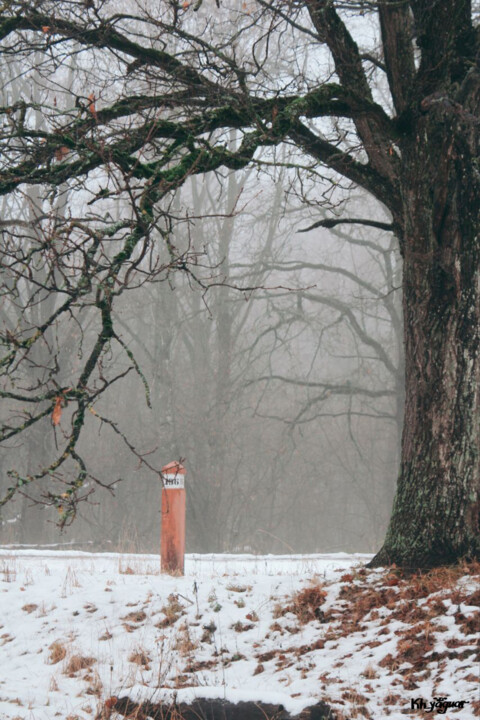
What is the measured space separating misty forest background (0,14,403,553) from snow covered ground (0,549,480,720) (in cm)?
1171

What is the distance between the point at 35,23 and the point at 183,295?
55.5ft

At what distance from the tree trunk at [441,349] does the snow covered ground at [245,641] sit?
48 centimetres

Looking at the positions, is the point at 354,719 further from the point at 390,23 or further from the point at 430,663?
the point at 390,23

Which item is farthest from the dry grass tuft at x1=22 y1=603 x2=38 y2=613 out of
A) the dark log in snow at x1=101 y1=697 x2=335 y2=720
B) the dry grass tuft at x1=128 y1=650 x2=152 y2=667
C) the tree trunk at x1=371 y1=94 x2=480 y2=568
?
the tree trunk at x1=371 y1=94 x2=480 y2=568

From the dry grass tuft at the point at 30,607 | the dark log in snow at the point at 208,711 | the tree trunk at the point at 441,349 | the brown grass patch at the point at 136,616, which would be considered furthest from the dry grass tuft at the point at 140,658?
the tree trunk at the point at 441,349

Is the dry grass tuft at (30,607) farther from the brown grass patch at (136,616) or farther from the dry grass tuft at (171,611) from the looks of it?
the dry grass tuft at (171,611)

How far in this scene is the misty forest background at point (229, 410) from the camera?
20609mm

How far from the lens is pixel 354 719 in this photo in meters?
4.60

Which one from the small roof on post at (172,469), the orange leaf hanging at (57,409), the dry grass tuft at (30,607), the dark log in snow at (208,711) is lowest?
the dark log in snow at (208,711)

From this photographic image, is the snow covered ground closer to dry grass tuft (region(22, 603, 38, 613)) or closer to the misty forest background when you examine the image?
dry grass tuft (region(22, 603, 38, 613))

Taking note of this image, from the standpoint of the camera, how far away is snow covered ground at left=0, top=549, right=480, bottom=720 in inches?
197

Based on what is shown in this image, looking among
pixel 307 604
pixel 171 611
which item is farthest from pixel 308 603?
Answer: pixel 171 611

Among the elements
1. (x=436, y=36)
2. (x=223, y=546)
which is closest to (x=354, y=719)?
(x=436, y=36)

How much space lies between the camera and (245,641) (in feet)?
20.8
